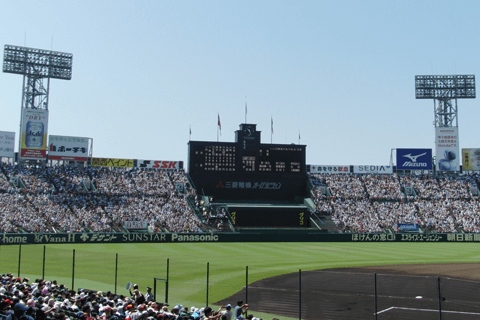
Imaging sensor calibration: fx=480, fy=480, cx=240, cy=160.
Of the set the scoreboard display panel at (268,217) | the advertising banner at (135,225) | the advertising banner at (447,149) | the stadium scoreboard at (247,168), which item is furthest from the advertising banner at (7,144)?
the advertising banner at (447,149)

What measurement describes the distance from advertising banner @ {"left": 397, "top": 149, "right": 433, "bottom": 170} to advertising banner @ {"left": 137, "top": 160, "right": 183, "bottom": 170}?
33.5 metres

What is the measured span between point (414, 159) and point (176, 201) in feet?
122

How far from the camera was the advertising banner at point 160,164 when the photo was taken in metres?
68.7

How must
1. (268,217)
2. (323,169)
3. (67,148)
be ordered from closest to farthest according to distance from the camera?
(268,217) < (67,148) < (323,169)

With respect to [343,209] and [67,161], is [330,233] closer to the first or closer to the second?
[343,209]

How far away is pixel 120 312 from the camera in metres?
12.7

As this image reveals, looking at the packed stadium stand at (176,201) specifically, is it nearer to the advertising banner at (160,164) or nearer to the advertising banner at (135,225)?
the advertising banner at (135,225)

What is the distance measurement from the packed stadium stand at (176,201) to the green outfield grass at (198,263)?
28.4ft

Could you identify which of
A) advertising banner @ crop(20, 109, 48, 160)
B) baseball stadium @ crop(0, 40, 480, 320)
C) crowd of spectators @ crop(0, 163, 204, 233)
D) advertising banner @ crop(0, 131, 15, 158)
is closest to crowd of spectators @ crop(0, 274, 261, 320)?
baseball stadium @ crop(0, 40, 480, 320)

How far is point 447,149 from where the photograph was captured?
73.7 metres

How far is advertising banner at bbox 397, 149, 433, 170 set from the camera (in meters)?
73.1

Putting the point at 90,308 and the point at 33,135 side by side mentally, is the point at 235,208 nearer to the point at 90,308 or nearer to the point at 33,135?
the point at 33,135

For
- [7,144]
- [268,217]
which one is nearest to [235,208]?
[268,217]

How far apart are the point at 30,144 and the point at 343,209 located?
41.7m
